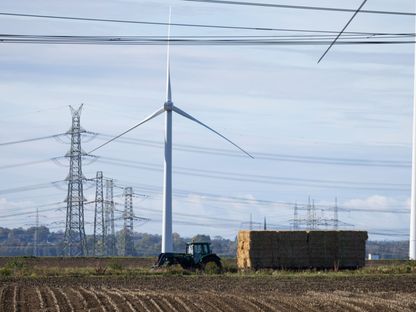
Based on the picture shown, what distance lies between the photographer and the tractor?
6291 centimetres

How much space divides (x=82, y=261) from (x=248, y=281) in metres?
27.0

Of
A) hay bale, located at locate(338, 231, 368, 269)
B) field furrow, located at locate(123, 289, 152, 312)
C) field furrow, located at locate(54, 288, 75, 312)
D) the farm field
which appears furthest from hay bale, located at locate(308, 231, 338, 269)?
field furrow, located at locate(123, 289, 152, 312)

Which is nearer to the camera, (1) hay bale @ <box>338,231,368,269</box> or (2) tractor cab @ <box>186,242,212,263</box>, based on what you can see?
(2) tractor cab @ <box>186,242,212,263</box>

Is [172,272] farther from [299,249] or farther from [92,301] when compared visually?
[92,301]

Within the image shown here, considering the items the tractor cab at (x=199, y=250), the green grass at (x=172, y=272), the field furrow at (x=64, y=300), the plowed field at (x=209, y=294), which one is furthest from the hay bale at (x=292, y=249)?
the field furrow at (x=64, y=300)

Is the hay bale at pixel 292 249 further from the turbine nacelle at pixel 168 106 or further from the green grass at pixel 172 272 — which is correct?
the turbine nacelle at pixel 168 106

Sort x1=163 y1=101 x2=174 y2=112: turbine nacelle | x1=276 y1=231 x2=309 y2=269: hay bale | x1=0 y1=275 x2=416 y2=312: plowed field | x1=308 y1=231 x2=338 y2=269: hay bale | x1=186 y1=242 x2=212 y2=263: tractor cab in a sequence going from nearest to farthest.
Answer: x1=0 y1=275 x2=416 y2=312: plowed field < x1=186 y1=242 x2=212 y2=263: tractor cab < x1=276 y1=231 x2=309 y2=269: hay bale < x1=308 y1=231 x2=338 y2=269: hay bale < x1=163 y1=101 x2=174 y2=112: turbine nacelle

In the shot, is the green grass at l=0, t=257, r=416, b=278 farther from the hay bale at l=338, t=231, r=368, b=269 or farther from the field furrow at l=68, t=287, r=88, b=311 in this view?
the field furrow at l=68, t=287, r=88, b=311

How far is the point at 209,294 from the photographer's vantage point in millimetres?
42312

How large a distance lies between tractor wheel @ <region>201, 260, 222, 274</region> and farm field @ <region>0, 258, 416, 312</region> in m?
1.66

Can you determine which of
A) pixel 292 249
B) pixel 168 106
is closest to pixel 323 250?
pixel 292 249

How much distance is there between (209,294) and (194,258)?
71.5ft

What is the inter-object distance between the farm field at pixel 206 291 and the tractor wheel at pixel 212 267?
65.3 inches

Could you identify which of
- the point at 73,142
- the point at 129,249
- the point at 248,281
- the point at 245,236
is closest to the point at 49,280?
the point at 248,281
